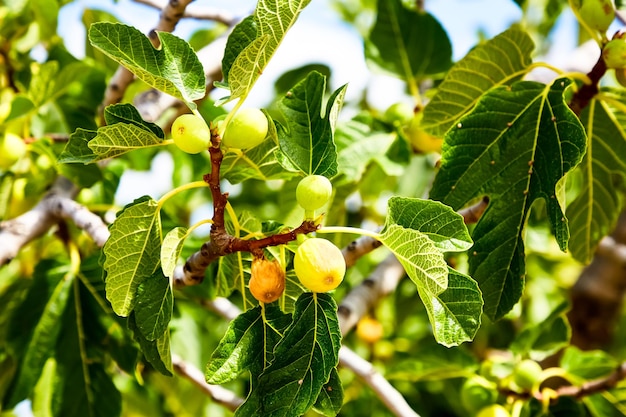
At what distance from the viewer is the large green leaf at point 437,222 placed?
91cm

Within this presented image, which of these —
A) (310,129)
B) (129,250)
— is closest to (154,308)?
(129,250)

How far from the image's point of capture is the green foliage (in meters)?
0.95

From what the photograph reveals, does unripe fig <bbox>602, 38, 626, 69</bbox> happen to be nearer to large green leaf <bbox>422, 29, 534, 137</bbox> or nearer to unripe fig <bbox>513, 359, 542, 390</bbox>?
large green leaf <bbox>422, 29, 534, 137</bbox>

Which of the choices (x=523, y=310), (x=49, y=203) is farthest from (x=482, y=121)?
(x=523, y=310)

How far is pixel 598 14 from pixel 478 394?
0.84 meters

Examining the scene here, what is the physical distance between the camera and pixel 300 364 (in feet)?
3.11

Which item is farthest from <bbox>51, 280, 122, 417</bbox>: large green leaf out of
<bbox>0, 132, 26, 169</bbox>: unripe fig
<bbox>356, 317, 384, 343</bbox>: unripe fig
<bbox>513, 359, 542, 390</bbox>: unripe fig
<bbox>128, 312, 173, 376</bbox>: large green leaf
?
<bbox>356, 317, 384, 343</bbox>: unripe fig

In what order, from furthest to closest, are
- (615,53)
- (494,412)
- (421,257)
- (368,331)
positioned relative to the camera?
(368,331)
(494,412)
(615,53)
(421,257)

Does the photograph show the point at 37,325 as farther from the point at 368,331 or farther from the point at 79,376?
the point at 368,331

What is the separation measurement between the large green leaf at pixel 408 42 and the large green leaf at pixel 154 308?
93cm

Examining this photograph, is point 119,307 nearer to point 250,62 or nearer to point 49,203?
point 250,62

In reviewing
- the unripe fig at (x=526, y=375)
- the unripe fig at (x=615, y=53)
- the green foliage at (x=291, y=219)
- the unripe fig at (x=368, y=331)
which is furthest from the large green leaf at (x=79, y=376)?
the unripe fig at (x=615, y=53)

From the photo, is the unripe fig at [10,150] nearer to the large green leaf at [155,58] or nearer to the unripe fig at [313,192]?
the large green leaf at [155,58]

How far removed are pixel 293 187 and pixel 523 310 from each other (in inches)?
52.8
